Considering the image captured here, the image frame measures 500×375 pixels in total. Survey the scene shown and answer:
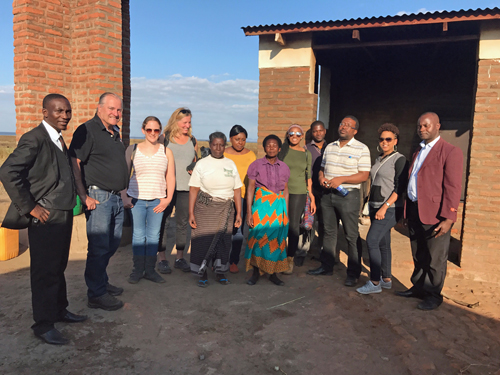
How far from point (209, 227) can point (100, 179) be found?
1.37 metres

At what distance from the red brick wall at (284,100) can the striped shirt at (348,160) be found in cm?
165

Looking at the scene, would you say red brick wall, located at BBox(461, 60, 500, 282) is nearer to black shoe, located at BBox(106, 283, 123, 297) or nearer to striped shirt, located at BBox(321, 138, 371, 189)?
striped shirt, located at BBox(321, 138, 371, 189)

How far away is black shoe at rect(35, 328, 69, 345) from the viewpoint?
2.95 meters

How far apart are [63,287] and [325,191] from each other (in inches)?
122

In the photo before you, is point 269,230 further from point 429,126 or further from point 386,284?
point 429,126

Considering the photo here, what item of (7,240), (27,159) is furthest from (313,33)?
(7,240)

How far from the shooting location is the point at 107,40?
222 inches

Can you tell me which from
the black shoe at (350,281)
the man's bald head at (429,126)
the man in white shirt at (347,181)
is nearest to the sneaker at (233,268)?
the man in white shirt at (347,181)

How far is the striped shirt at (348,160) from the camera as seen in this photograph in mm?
4383

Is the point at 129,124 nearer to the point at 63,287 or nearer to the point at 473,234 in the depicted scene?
the point at 63,287

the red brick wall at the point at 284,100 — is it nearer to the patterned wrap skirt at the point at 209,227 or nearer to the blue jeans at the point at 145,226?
the patterned wrap skirt at the point at 209,227

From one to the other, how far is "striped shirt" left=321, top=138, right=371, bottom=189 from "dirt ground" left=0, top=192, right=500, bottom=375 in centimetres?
142

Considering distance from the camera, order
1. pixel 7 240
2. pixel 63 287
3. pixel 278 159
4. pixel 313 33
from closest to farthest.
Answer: pixel 63 287 < pixel 278 159 < pixel 7 240 < pixel 313 33

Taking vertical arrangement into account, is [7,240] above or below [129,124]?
below
